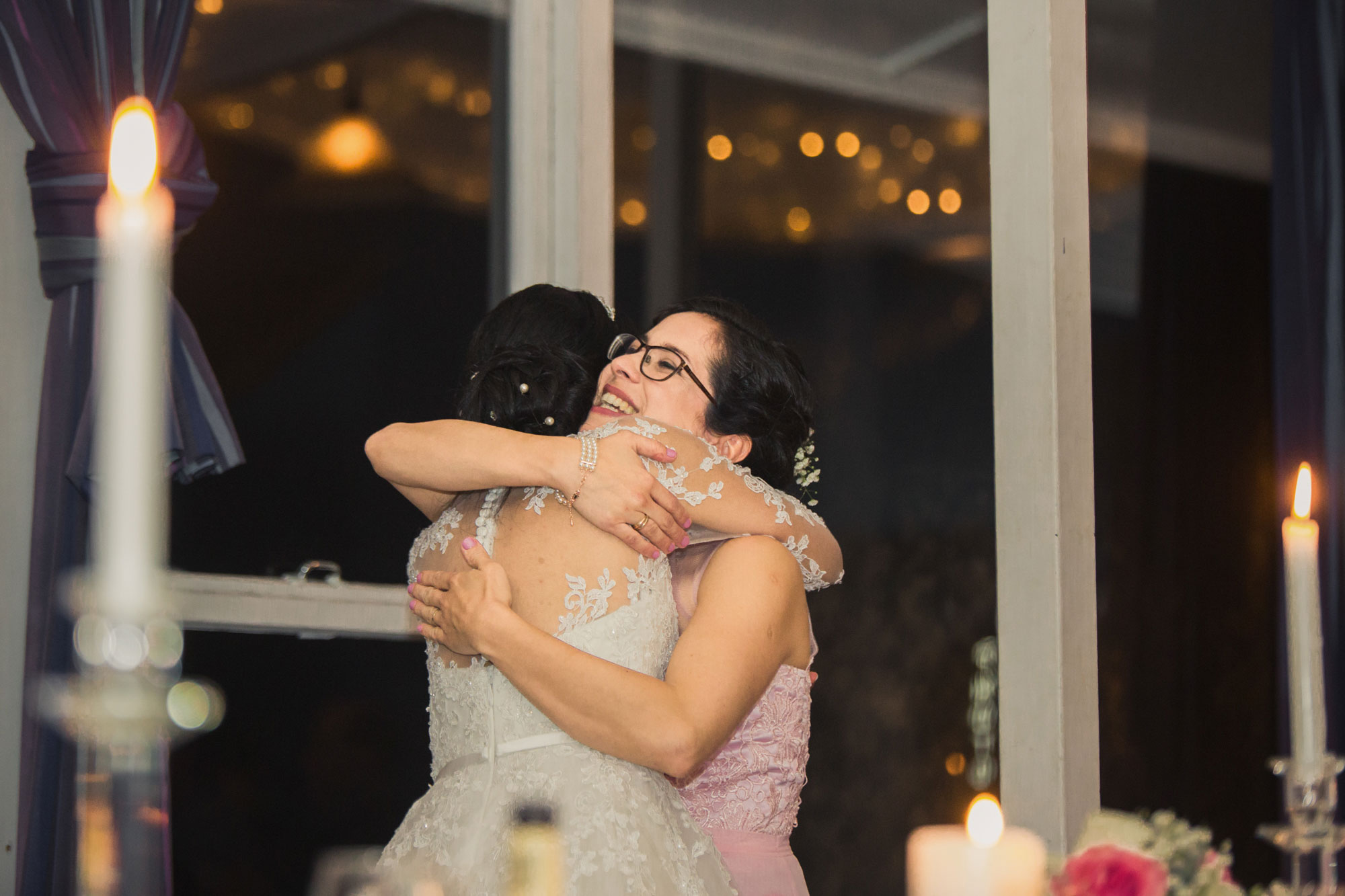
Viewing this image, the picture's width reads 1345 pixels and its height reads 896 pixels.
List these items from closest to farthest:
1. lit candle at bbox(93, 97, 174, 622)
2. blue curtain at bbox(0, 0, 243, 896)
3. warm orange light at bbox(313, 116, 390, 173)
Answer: lit candle at bbox(93, 97, 174, 622)
blue curtain at bbox(0, 0, 243, 896)
warm orange light at bbox(313, 116, 390, 173)

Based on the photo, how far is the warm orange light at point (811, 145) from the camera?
9.05 ft

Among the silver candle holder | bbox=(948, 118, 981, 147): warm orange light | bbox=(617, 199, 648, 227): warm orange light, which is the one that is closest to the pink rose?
the silver candle holder

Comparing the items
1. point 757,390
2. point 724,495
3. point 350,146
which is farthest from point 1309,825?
point 350,146

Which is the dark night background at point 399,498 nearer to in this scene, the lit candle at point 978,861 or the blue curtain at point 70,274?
the blue curtain at point 70,274

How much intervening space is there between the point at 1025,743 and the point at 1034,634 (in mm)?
151

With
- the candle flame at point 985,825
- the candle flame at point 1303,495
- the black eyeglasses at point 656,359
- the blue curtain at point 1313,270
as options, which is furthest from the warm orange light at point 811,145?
the candle flame at point 985,825

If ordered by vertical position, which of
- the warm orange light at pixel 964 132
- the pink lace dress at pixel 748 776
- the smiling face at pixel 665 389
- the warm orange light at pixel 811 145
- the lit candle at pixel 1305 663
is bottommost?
the pink lace dress at pixel 748 776

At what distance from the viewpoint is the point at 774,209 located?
2.77 metres

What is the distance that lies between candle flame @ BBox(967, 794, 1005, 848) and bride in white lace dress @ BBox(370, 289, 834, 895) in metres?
0.80

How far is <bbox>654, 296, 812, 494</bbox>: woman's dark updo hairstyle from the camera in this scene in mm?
1772

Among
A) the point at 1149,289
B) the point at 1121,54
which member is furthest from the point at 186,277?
the point at 1149,289

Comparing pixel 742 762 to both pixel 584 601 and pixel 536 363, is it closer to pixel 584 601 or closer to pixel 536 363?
pixel 584 601

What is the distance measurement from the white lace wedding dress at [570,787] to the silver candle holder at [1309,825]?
733 mm

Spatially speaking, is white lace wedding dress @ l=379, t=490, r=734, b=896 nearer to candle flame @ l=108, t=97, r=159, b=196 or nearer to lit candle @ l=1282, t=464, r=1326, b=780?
lit candle @ l=1282, t=464, r=1326, b=780
